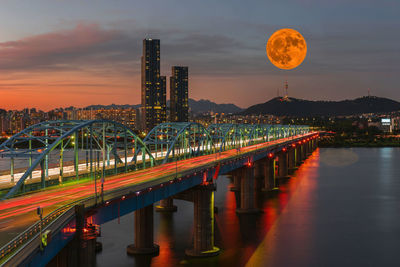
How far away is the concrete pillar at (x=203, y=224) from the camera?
141 feet

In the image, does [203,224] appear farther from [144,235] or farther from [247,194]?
[247,194]

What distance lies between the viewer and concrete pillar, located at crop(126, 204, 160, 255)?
41.6 m

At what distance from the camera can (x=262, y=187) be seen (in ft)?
301

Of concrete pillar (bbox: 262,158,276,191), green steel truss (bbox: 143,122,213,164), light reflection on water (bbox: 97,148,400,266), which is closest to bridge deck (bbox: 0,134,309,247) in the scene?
light reflection on water (bbox: 97,148,400,266)

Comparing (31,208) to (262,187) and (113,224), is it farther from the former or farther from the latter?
(262,187)

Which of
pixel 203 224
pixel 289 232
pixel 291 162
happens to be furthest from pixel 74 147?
pixel 291 162

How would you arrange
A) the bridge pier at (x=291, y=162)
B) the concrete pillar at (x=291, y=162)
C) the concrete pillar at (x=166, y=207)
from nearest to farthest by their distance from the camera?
the concrete pillar at (x=166, y=207), the bridge pier at (x=291, y=162), the concrete pillar at (x=291, y=162)

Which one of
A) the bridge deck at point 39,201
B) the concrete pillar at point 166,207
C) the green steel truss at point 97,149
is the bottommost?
the concrete pillar at point 166,207

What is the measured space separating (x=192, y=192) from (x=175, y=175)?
6942 millimetres

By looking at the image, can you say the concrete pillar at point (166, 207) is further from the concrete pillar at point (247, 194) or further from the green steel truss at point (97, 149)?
the concrete pillar at point (247, 194)

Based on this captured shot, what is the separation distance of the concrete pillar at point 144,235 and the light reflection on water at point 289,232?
0.83 m

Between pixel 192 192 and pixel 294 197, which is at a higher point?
pixel 192 192

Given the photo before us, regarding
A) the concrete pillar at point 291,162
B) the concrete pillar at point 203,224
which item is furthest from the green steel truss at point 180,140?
the concrete pillar at point 291,162

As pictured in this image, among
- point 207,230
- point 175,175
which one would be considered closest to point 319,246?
point 207,230
